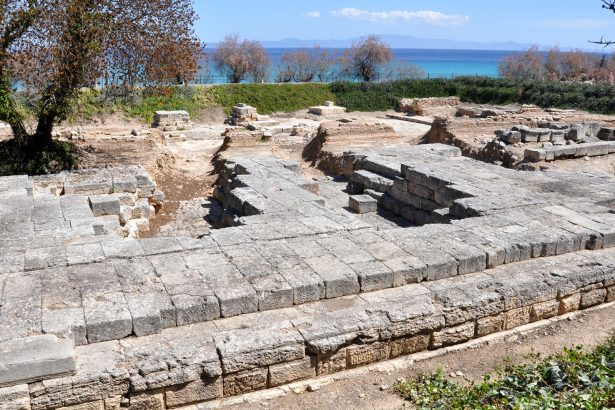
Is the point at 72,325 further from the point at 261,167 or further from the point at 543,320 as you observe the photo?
the point at 261,167

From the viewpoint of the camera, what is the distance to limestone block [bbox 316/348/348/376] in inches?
231

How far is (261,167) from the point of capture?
514 inches

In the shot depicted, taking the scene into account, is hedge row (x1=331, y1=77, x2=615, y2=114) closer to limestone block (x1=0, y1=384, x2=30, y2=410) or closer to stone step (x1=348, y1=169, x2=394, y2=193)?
stone step (x1=348, y1=169, x2=394, y2=193)

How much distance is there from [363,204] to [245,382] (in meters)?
7.07

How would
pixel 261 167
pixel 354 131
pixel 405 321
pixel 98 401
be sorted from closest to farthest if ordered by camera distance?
pixel 98 401
pixel 405 321
pixel 261 167
pixel 354 131

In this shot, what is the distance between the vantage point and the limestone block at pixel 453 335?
6434 mm

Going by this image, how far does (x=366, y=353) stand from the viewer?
6.07 metres

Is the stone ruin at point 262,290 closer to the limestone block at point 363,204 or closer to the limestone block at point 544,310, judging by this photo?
the limestone block at point 544,310

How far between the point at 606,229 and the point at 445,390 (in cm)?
453

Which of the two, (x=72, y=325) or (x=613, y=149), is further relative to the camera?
(x=613, y=149)

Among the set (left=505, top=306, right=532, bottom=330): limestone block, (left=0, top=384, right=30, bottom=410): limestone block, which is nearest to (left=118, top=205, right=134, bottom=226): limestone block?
(left=0, top=384, right=30, bottom=410): limestone block

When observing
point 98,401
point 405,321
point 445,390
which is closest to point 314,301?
point 405,321

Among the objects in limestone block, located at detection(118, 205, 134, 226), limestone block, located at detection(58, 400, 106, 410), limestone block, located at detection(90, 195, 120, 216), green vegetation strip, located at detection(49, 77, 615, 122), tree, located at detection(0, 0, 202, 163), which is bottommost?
limestone block, located at detection(58, 400, 106, 410)

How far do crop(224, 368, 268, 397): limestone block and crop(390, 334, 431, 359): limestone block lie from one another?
1.49 m
